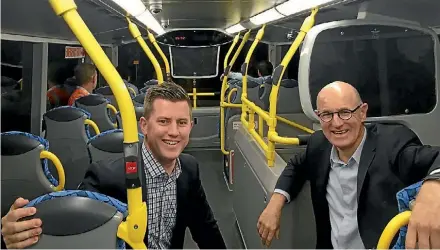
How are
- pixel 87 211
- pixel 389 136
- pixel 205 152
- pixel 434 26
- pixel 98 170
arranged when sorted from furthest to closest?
pixel 205 152 < pixel 434 26 < pixel 389 136 < pixel 98 170 < pixel 87 211

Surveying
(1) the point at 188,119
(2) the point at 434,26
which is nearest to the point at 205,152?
(2) the point at 434,26

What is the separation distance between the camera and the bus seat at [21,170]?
2.35 m

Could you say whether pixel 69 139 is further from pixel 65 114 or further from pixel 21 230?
pixel 21 230

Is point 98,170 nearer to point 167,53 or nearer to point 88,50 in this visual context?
point 88,50

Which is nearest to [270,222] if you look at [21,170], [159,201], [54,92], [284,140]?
[284,140]

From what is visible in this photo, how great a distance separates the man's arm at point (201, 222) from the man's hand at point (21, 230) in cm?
92

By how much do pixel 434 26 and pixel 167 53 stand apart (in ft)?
23.3

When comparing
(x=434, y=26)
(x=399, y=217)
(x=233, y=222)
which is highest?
(x=434, y=26)

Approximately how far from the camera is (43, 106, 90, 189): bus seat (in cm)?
331

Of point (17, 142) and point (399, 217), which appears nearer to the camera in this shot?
point (399, 217)

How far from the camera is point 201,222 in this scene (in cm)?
203

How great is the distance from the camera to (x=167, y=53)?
33.2 feet

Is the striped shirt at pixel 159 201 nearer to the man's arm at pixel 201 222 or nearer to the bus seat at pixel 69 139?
the man's arm at pixel 201 222

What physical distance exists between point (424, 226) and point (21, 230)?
1.00 metres
